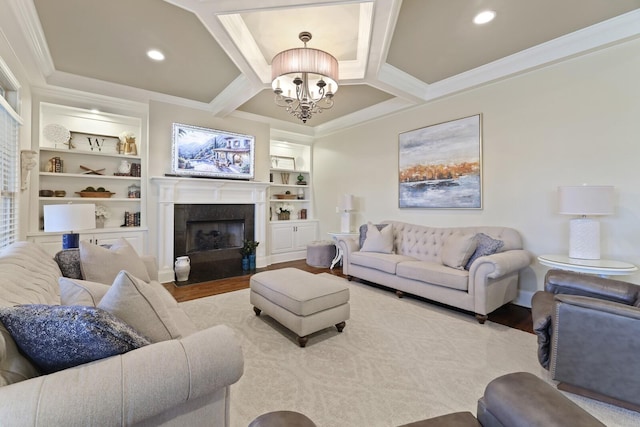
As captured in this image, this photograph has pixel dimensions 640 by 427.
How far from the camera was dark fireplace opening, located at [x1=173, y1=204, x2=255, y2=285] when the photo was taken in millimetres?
4613

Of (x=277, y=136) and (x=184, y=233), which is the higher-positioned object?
(x=277, y=136)

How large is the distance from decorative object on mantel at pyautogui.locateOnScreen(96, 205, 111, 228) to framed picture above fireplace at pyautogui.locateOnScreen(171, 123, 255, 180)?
1.12 metres

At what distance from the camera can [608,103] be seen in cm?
280

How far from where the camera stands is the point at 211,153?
482 centimetres

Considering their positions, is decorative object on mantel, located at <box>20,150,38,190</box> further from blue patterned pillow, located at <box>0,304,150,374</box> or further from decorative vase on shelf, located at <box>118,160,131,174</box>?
blue patterned pillow, located at <box>0,304,150,374</box>

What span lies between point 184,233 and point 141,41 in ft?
9.20

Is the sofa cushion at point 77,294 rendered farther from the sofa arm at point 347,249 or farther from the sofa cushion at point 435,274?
the sofa arm at point 347,249

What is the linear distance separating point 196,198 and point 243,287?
181 cm

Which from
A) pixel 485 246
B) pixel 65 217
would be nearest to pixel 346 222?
pixel 485 246

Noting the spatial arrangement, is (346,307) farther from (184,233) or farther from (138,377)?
(184,233)

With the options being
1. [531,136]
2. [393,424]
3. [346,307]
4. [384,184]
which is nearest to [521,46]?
[531,136]

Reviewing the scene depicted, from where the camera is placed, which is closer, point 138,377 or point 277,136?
point 138,377

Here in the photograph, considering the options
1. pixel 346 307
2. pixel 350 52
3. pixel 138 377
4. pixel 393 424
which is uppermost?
pixel 350 52

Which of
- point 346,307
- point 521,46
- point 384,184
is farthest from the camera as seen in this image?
point 384,184
